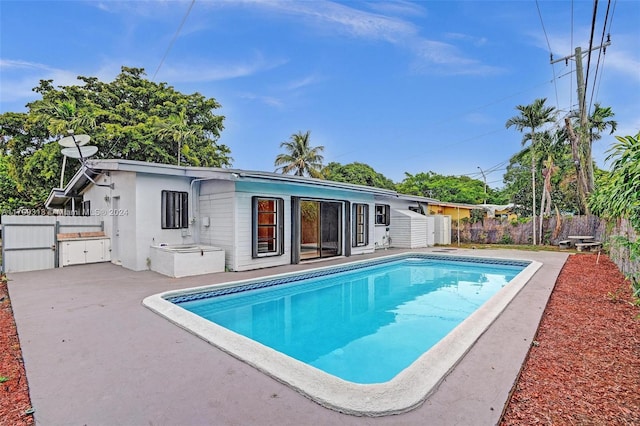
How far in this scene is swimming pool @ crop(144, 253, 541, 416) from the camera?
2877 millimetres

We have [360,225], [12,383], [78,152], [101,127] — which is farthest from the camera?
[101,127]

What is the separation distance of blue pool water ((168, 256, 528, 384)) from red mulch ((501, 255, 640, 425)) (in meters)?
1.41

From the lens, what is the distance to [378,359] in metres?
4.29

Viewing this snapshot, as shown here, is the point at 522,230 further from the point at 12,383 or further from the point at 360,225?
the point at 12,383

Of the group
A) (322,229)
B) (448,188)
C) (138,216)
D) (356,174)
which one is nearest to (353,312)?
(138,216)

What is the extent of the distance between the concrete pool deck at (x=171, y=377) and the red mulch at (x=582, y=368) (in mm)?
149

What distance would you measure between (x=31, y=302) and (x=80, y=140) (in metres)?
4.86

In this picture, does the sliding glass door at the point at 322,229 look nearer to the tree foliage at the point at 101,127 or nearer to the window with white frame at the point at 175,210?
the window with white frame at the point at 175,210

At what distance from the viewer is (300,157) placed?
28.8 m

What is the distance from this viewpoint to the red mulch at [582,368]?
246 centimetres

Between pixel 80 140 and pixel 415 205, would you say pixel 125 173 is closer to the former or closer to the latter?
pixel 80 140

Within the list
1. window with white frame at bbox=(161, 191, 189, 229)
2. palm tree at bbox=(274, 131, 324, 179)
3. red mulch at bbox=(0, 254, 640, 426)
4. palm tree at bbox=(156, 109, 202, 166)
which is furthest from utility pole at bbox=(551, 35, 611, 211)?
palm tree at bbox=(156, 109, 202, 166)

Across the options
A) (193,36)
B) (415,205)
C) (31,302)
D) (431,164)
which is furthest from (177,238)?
(431,164)

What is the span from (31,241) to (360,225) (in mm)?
10120
